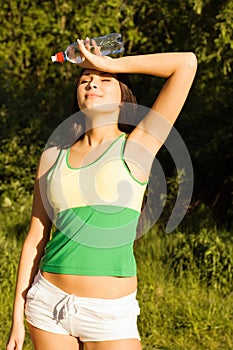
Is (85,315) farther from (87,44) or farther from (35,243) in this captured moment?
(87,44)

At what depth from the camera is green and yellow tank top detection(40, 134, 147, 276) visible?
2.61 m

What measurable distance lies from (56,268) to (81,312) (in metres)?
0.18

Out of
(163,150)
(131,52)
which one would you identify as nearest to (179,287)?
(163,150)

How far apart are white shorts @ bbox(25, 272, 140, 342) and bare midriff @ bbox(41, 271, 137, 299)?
0.02 meters

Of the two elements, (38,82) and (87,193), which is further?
(38,82)

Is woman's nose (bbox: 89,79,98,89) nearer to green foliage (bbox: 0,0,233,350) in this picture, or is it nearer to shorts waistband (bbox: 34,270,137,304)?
shorts waistband (bbox: 34,270,137,304)

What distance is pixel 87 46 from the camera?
2766 mm

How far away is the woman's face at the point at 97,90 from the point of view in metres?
2.73

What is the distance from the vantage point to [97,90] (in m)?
2.74

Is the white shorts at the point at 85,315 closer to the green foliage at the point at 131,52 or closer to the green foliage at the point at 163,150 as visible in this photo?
the green foliage at the point at 163,150

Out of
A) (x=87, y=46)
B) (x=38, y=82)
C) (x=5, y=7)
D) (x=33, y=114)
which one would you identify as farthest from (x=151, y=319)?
(x=5, y=7)

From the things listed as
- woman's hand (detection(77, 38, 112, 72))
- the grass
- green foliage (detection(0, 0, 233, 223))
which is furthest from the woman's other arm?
green foliage (detection(0, 0, 233, 223))

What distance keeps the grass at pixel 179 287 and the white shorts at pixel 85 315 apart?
2.57 m

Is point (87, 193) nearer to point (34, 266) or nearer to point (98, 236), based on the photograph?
point (98, 236)
